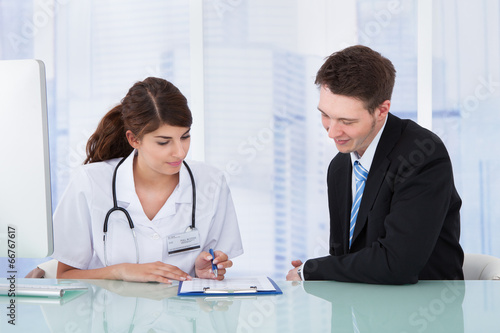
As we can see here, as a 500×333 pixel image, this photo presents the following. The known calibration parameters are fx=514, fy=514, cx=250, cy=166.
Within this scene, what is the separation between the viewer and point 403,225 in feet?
4.85

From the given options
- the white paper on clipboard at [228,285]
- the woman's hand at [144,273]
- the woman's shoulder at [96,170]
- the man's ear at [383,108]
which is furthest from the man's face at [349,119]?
the woman's shoulder at [96,170]

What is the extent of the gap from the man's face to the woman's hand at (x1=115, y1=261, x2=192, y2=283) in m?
0.65

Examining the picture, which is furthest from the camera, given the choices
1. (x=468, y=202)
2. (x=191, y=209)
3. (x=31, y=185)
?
(x=468, y=202)

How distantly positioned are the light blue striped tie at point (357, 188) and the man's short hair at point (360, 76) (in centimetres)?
21

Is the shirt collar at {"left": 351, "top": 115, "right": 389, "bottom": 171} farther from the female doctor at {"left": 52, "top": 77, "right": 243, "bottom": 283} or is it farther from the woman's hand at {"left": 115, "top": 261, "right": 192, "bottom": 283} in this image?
the woman's hand at {"left": 115, "top": 261, "right": 192, "bottom": 283}

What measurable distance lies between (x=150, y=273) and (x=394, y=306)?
71 cm

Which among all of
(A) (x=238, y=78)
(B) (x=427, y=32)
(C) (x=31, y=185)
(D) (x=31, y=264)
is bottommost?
(D) (x=31, y=264)

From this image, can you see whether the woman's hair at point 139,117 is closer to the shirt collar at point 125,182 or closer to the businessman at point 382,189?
the shirt collar at point 125,182

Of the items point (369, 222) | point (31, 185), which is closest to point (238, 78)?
point (369, 222)

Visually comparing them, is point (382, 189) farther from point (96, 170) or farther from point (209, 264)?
point (96, 170)

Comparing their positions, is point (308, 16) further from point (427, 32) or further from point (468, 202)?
point (468, 202)

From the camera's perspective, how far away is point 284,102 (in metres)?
3.80

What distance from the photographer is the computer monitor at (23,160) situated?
1136 millimetres

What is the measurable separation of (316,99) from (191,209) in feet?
7.00
